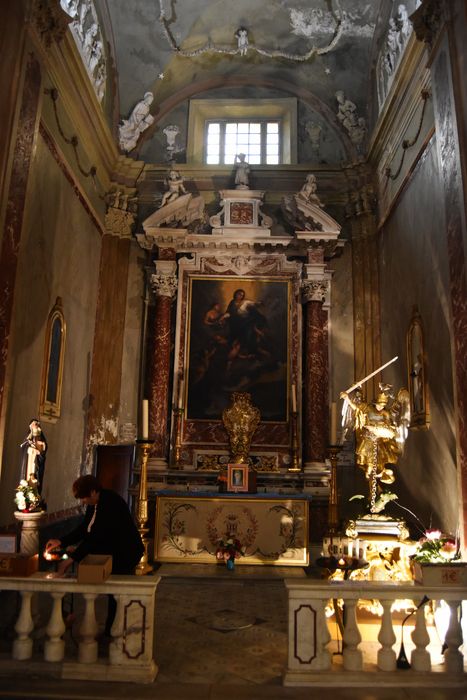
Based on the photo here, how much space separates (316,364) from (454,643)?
6475 mm

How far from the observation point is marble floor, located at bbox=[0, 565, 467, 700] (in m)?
3.90

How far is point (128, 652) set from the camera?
4.19 metres

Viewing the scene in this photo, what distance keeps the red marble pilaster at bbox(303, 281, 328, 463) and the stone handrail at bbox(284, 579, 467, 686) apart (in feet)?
19.1

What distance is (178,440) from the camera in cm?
1033

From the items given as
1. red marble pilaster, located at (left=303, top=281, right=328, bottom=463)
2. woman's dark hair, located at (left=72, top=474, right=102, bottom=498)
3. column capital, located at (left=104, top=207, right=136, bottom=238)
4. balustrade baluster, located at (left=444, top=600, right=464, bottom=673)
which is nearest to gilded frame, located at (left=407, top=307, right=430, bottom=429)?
red marble pilaster, located at (left=303, top=281, right=328, bottom=463)

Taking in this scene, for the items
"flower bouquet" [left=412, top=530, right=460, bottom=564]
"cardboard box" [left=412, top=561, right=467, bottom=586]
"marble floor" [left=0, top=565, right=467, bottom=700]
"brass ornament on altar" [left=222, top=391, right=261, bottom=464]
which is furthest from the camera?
"brass ornament on altar" [left=222, top=391, right=261, bottom=464]

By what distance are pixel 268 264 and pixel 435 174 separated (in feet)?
13.9

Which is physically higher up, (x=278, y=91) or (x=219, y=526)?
(x=278, y=91)

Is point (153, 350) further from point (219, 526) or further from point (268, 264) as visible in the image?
point (219, 526)

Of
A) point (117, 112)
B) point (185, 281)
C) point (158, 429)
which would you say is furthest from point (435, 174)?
point (117, 112)

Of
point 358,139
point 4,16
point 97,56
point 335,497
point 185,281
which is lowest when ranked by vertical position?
point 335,497

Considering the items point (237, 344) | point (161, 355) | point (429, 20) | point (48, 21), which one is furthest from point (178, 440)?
point (429, 20)

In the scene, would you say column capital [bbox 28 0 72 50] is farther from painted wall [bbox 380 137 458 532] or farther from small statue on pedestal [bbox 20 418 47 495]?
painted wall [bbox 380 137 458 532]

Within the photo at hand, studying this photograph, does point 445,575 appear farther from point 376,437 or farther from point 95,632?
point 376,437
